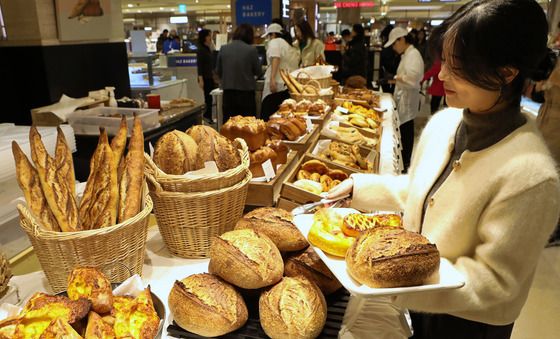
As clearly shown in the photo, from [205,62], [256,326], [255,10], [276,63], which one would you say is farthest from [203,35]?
[256,326]

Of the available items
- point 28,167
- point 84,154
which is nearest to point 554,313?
point 28,167

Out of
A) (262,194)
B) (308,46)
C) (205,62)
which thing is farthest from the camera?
(205,62)

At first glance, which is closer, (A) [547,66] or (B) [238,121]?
(A) [547,66]

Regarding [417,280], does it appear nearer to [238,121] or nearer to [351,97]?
[238,121]

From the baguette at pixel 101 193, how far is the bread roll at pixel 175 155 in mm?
175

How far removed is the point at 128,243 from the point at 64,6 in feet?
10.5

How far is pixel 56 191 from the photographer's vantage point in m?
1.10

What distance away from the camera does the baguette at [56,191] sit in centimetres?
105

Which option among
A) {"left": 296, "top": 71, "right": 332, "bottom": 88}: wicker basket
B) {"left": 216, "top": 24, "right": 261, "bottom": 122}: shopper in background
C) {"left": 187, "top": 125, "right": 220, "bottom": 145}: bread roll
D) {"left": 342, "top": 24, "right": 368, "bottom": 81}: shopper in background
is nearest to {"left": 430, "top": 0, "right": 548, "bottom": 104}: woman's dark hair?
{"left": 187, "top": 125, "right": 220, "bottom": 145}: bread roll

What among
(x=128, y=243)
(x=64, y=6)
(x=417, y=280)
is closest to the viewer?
(x=417, y=280)

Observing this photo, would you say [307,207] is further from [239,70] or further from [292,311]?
[239,70]

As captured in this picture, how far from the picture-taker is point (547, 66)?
974mm

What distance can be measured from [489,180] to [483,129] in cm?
15

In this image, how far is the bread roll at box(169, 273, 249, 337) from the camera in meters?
0.91
